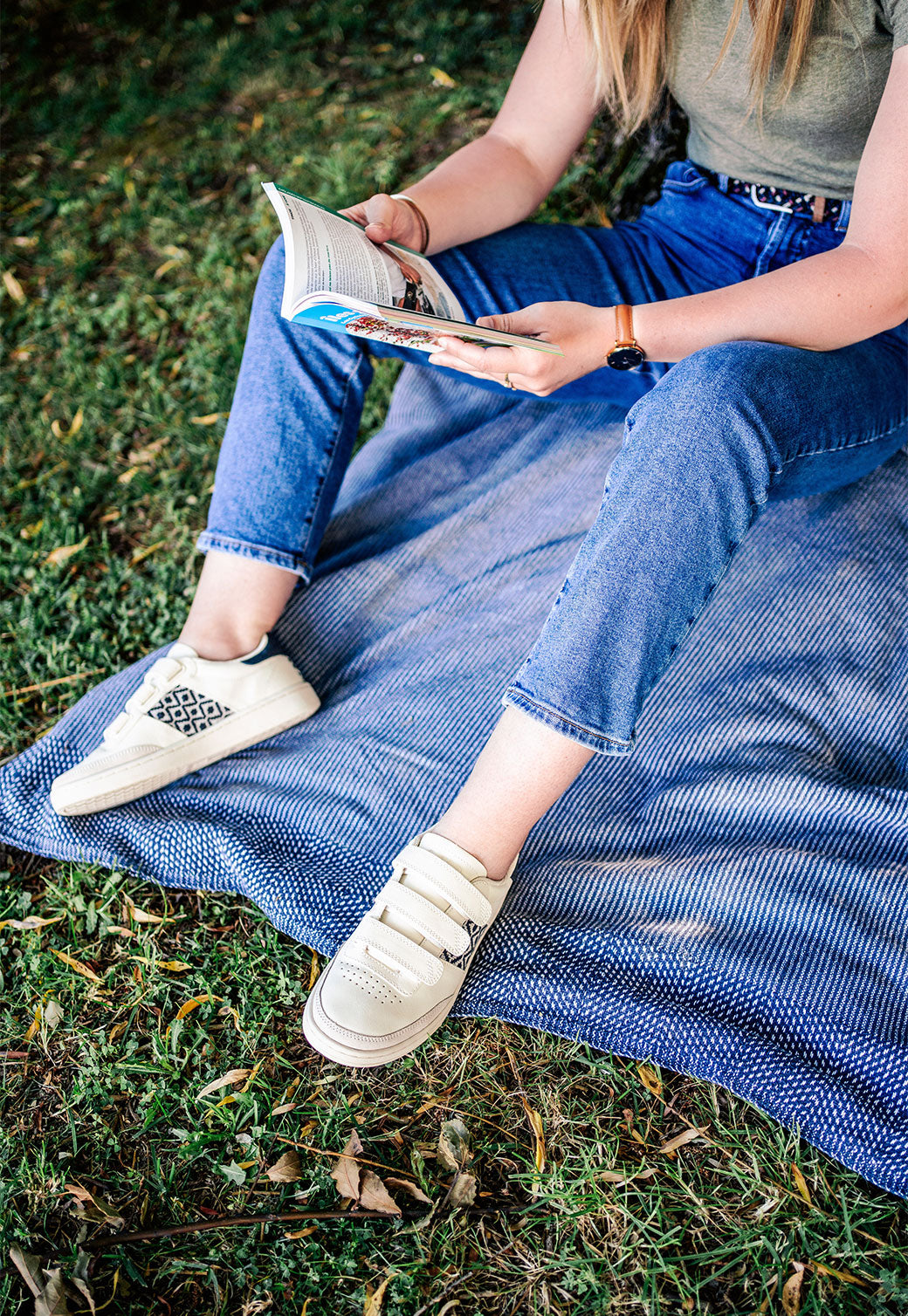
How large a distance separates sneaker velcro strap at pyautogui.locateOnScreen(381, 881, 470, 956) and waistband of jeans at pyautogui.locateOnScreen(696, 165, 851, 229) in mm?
1508

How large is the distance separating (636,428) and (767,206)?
2.44 feet

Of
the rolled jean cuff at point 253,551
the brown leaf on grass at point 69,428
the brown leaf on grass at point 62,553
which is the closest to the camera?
the rolled jean cuff at point 253,551

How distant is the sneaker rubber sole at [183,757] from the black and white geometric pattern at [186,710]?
0.06ft

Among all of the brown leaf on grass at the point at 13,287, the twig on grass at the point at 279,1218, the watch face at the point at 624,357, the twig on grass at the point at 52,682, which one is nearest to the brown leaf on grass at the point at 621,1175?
the twig on grass at the point at 279,1218

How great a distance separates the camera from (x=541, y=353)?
1644mm

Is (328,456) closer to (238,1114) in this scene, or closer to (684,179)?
(684,179)

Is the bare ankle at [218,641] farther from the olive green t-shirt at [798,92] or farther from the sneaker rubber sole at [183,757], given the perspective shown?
the olive green t-shirt at [798,92]

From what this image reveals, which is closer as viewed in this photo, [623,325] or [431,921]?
[431,921]

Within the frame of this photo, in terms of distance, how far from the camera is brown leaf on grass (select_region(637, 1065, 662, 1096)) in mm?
1647

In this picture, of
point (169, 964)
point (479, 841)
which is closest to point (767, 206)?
point (479, 841)

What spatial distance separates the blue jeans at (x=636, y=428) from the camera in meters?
1.50

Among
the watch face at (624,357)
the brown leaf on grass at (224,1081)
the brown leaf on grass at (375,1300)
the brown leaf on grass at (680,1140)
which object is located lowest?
the brown leaf on grass at (375,1300)

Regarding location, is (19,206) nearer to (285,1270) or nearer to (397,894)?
(397,894)

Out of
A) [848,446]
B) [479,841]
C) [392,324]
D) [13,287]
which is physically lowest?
[479,841]
